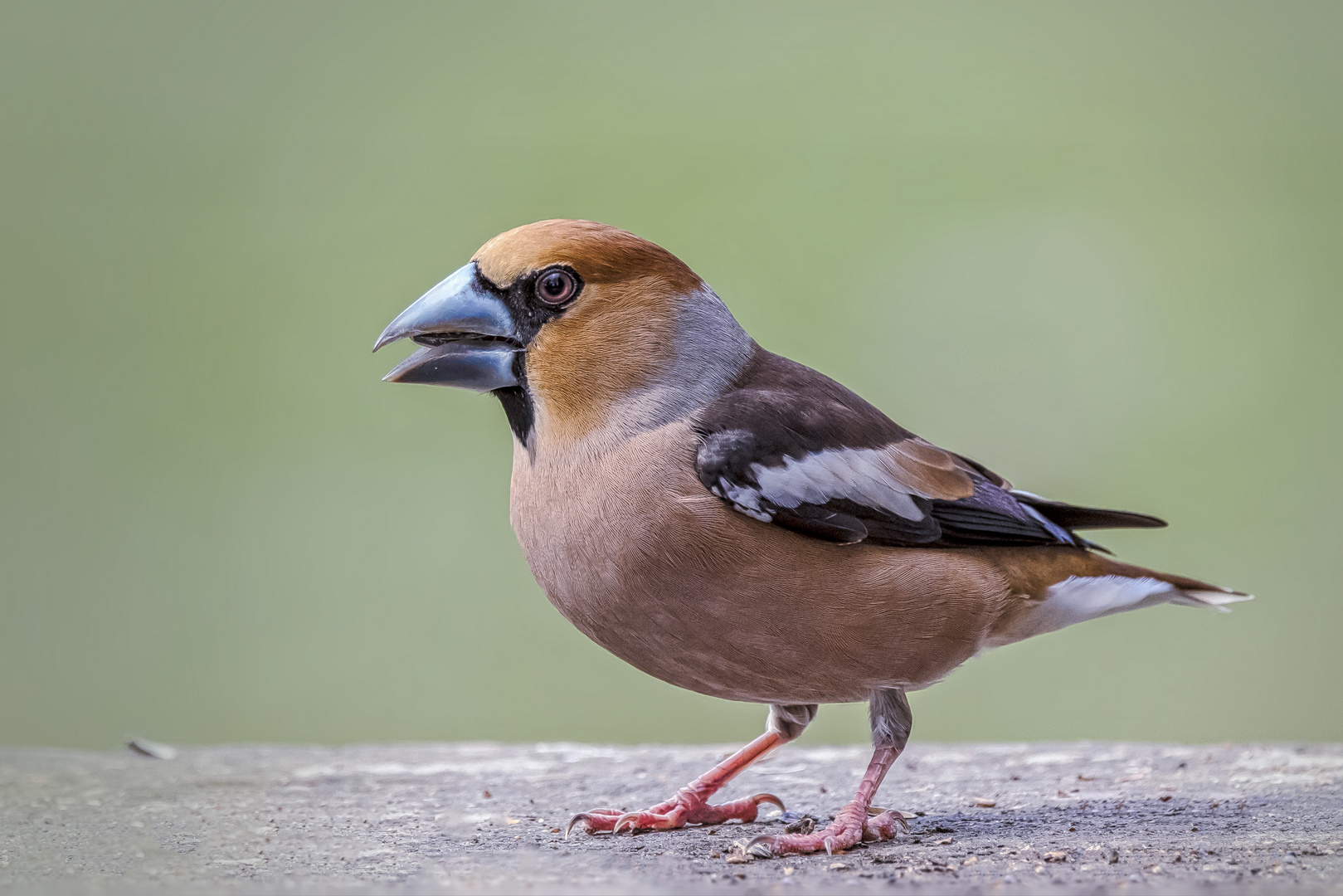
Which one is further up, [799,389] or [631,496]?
[799,389]

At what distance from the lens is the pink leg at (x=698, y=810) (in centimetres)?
449

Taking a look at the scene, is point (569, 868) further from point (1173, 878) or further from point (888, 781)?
point (888, 781)

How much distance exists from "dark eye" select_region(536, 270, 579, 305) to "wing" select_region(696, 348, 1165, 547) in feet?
1.94

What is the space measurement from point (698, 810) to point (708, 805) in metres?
0.19

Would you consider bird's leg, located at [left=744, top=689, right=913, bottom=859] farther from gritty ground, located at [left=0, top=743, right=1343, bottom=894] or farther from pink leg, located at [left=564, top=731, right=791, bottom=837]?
pink leg, located at [left=564, top=731, right=791, bottom=837]

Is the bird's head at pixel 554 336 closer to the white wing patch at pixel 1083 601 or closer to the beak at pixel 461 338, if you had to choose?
the beak at pixel 461 338

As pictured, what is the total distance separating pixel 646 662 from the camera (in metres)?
4.06

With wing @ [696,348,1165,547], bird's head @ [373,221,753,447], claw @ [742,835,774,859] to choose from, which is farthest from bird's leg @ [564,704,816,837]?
bird's head @ [373,221,753,447]

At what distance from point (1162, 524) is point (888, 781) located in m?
1.64

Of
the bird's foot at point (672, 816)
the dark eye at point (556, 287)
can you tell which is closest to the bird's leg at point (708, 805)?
the bird's foot at point (672, 816)

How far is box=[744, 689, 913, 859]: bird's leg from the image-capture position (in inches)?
160

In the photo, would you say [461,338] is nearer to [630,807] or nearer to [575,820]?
[575,820]

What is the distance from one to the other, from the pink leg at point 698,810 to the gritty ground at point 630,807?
0.07m

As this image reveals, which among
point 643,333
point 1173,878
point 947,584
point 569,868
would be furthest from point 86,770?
point 1173,878
